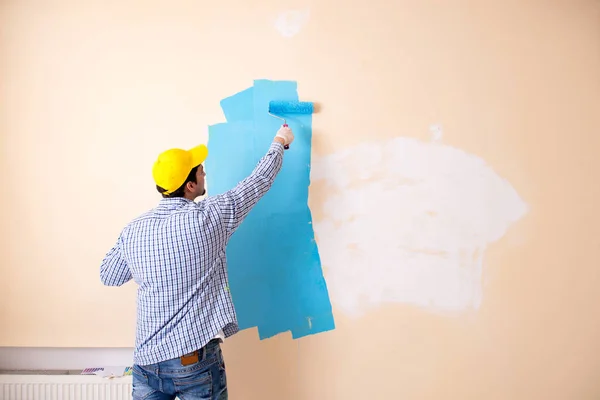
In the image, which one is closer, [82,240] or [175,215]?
[175,215]

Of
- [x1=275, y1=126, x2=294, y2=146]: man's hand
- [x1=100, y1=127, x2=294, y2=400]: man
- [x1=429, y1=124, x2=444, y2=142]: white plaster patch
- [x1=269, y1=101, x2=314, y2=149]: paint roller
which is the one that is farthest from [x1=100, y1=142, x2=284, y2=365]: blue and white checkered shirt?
[x1=429, y1=124, x2=444, y2=142]: white plaster patch

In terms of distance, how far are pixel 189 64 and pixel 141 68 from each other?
21 cm

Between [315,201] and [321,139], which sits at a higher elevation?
[321,139]

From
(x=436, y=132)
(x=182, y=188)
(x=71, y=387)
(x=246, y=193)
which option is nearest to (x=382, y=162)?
(x=436, y=132)

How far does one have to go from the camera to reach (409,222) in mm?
1990

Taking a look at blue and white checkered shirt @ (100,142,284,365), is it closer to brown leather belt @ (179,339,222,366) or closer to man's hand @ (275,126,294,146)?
brown leather belt @ (179,339,222,366)

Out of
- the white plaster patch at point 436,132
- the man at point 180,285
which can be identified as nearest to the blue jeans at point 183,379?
the man at point 180,285

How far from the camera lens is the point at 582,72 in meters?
1.99

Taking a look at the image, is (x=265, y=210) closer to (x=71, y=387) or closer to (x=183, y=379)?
(x=183, y=379)

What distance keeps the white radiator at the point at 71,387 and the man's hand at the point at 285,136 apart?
3.84 feet

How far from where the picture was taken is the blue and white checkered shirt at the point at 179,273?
1.47 m

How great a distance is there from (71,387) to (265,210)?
3.59 feet

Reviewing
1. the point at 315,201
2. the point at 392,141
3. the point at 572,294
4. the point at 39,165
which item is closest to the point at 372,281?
the point at 315,201

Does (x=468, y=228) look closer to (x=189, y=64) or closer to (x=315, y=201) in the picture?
(x=315, y=201)
